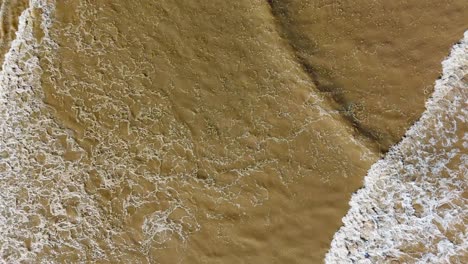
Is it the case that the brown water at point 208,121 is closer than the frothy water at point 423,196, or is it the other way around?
the frothy water at point 423,196

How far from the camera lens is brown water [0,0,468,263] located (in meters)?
6.24

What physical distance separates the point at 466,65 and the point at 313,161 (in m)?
3.15

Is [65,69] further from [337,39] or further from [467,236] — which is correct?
[467,236]

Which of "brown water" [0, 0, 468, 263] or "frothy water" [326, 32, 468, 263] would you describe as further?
"brown water" [0, 0, 468, 263]

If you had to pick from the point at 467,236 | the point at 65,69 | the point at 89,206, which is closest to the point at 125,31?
the point at 65,69

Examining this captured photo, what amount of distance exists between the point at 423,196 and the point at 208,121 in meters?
3.90

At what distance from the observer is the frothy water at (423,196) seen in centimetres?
604

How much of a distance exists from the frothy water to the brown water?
0.22 meters

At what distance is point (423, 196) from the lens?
614cm

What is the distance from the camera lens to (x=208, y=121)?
21.0 ft

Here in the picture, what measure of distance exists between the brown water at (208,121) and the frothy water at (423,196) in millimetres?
225

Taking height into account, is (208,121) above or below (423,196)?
above

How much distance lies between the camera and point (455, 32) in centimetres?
626

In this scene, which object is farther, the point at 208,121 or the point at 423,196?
the point at 208,121
